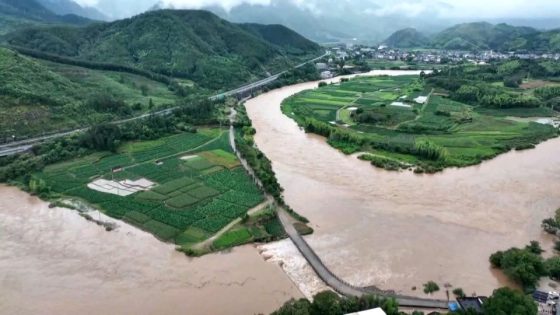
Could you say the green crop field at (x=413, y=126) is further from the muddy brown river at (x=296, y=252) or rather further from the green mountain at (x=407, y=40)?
the green mountain at (x=407, y=40)

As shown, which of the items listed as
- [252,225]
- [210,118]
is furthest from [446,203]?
[210,118]

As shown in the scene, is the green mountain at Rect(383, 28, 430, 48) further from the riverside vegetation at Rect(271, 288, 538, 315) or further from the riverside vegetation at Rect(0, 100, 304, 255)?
the riverside vegetation at Rect(271, 288, 538, 315)

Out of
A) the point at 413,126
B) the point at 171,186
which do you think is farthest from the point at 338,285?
the point at 413,126

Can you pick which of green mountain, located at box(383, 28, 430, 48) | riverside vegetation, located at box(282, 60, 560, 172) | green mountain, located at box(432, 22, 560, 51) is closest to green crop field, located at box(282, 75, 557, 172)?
riverside vegetation, located at box(282, 60, 560, 172)

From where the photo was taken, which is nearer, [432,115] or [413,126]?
[413,126]

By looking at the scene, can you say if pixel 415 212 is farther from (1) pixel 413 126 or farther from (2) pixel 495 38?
(2) pixel 495 38

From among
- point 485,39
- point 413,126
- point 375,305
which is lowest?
point 413,126

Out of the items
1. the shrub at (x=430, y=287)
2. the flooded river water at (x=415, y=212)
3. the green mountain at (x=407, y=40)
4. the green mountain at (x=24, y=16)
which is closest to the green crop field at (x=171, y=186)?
the flooded river water at (x=415, y=212)

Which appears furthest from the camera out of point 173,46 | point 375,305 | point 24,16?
point 24,16
